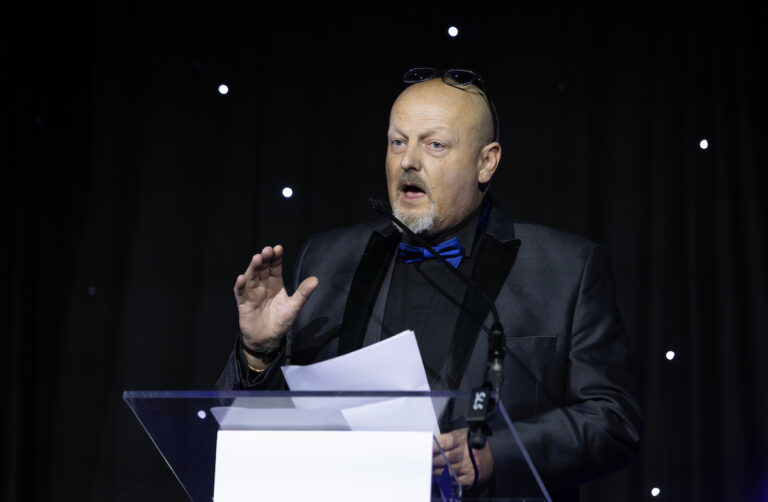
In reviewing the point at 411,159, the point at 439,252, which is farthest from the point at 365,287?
the point at 411,159

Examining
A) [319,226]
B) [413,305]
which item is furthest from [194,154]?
[413,305]

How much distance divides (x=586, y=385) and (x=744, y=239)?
3.86ft

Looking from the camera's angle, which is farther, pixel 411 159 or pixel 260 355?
pixel 411 159

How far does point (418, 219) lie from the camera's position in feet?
7.15

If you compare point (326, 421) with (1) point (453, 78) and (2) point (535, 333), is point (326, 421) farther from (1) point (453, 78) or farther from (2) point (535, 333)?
(1) point (453, 78)

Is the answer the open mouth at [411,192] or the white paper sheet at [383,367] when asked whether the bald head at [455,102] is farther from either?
the white paper sheet at [383,367]

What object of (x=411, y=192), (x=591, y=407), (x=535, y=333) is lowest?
(x=591, y=407)

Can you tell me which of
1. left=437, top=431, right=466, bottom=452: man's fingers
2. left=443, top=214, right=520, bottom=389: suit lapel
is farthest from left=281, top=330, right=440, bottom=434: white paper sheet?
left=443, top=214, right=520, bottom=389: suit lapel

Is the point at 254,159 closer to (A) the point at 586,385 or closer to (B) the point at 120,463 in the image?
(B) the point at 120,463

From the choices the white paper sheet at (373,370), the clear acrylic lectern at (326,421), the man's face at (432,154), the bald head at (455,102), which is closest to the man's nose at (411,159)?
the man's face at (432,154)

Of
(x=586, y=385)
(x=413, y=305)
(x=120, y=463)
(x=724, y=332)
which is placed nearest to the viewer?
(x=586, y=385)

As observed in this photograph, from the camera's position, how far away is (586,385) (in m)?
1.90

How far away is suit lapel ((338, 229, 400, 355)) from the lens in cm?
208

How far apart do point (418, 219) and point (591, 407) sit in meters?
0.59
